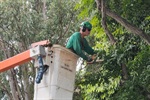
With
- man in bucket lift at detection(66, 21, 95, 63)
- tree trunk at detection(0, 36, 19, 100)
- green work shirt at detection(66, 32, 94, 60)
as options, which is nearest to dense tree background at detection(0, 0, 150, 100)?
man in bucket lift at detection(66, 21, 95, 63)

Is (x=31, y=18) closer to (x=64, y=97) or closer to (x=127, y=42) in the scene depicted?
(x=127, y=42)

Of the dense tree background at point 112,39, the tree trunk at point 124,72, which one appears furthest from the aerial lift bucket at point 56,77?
the tree trunk at point 124,72

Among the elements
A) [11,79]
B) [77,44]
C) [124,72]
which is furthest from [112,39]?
[11,79]

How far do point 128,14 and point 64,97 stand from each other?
1.92m

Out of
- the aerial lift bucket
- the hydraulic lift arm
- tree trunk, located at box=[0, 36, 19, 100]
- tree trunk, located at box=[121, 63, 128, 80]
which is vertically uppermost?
tree trunk, located at box=[0, 36, 19, 100]

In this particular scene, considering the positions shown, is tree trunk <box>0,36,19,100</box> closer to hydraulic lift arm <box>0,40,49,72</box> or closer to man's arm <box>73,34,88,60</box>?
hydraulic lift arm <box>0,40,49,72</box>

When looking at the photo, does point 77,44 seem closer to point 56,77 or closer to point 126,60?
point 56,77

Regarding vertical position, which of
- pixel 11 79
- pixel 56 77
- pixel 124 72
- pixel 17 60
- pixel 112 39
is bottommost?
pixel 56 77

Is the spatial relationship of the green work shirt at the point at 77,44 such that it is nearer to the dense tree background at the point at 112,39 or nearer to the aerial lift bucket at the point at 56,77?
the aerial lift bucket at the point at 56,77

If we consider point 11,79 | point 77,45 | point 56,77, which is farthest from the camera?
point 11,79

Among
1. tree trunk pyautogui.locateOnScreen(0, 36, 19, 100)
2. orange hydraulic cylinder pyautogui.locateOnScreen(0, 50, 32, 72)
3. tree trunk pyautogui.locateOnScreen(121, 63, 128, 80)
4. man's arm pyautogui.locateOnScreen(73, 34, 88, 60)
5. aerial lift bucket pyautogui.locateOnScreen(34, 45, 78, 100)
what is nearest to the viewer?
aerial lift bucket pyautogui.locateOnScreen(34, 45, 78, 100)

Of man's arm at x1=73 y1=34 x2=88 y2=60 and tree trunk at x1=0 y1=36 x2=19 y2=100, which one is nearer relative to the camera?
man's arm at x1=73 y1=34 x2=88 y2=60

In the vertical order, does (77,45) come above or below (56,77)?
above

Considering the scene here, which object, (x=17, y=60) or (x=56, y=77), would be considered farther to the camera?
(x=17, y=60)
